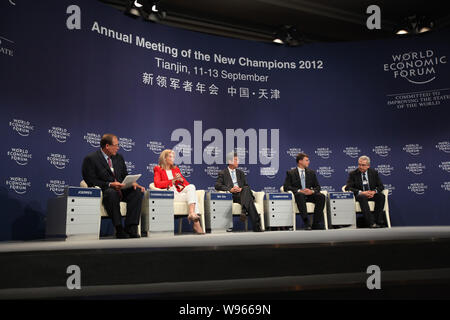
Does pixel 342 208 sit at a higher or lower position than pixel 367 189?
lower

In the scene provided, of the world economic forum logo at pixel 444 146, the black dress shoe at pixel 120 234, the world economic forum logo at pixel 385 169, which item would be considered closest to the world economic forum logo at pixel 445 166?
the world economic forum logo at pixel 444 146

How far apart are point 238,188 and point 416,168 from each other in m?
3.49

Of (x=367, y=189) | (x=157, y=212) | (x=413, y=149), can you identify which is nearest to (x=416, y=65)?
(x=413, y=149)

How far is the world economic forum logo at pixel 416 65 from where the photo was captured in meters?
7.67

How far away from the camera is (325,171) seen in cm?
780

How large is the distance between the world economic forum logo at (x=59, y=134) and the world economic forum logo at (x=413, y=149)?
5.69 meters

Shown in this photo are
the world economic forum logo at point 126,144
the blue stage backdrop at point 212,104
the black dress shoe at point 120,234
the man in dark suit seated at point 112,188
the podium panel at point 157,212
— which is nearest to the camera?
the black dress shoe at point 120,234

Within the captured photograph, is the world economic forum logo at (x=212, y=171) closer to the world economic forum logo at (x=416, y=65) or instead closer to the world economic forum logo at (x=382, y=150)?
the world economic forum logo at (x=382, y=150)

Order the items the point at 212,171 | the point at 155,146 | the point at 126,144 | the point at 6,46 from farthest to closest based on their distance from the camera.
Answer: the point at 212,171 → the point at 155,146 → the point at 126,144 → the point at 6,46

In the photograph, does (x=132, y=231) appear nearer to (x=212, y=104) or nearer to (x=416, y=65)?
(x=212, y=104)

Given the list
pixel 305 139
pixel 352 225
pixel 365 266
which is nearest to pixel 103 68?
pixel 305 139

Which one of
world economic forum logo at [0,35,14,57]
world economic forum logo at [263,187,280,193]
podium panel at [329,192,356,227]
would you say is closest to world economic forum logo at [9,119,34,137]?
world economic forum logo at [0,35,14,57]

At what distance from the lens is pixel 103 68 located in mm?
6203
